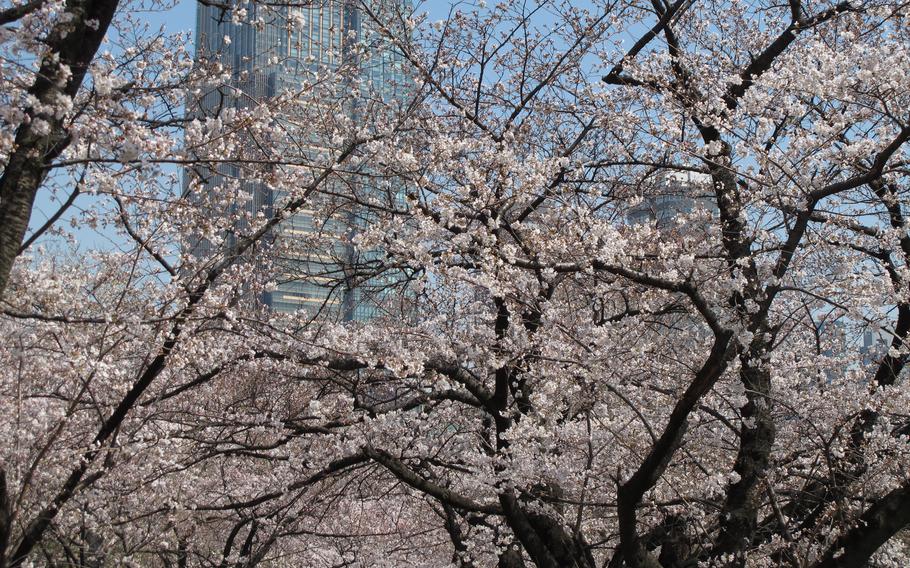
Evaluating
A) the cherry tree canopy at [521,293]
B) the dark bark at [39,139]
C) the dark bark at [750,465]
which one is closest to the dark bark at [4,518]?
the cherry tree canopy at [521,293]

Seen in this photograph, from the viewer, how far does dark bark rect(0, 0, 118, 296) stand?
141 inches

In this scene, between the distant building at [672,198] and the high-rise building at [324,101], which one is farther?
the distant building at [672,198]

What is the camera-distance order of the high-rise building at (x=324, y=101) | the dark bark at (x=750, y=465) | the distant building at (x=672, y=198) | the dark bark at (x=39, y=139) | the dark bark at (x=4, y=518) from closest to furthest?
the dark bark at (x=39, y=139), the dark bark at (x=4, y=518), the dark bark at (x=750, y=465), the high-rise building at (x=324, y=101), the distant building at (x=672, y=198)

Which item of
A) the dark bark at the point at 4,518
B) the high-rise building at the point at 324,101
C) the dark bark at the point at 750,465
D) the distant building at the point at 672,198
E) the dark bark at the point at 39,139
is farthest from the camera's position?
the distant building at the point at 672,198

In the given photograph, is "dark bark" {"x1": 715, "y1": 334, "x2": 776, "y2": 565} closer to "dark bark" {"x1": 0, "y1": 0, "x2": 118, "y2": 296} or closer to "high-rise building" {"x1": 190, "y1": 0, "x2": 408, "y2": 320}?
"high-rise building" {"x1": 190, "y1": 0, "x2": 408, "y2": 320}

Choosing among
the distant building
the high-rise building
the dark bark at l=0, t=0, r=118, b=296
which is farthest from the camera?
the distant building

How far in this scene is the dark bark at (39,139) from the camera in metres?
3.57

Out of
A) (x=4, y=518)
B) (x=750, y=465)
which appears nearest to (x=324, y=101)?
(x=4, y=518)

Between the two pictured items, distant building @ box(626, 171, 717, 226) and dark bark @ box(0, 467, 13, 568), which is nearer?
dark bark @ box(0, 467, 13, 568)

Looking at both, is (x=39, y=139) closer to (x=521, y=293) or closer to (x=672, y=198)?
(x=521, y=293)

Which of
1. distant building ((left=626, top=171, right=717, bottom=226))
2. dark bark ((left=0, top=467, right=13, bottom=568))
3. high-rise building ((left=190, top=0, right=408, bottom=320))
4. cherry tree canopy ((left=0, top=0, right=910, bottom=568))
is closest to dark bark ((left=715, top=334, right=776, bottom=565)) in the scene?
cherry tree canopy ((left=0, top=0, right=910, bottom=568))

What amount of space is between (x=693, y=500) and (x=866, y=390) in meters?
1.74

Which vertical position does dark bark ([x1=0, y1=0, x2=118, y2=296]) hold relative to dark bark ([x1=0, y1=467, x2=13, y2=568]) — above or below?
above

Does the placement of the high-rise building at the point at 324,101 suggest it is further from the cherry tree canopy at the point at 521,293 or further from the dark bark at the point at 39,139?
the dark bark at the point at 39,139
